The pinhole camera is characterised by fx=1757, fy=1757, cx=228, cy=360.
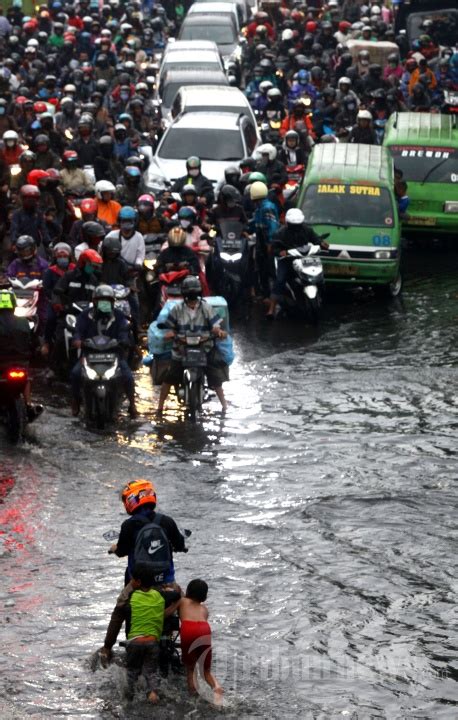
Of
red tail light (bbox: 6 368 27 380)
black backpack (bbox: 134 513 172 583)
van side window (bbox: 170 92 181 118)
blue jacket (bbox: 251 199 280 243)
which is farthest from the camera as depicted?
van side window (bbox: 170 92 181 118)

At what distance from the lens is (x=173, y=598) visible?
972cm

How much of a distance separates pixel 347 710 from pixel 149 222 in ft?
36.0

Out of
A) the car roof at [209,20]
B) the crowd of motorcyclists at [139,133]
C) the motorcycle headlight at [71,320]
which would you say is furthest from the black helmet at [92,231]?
the car roof at [209,20]

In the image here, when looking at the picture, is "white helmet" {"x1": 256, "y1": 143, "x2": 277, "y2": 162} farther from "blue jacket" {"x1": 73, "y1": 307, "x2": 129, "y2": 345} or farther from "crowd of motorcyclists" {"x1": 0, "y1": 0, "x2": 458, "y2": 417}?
"blue jacket" {"x1": 73, "y1": 307, "x2": 129, "y2": 345}

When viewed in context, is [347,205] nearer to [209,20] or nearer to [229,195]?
[229,195]

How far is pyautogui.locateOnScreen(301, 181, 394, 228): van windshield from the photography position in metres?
20.8

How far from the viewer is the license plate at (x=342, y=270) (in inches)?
800

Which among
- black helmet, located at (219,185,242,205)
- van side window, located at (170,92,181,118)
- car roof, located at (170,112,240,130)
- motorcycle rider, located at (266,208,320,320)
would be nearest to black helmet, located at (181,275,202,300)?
motorcycle rider, located at (266,208,320,320)

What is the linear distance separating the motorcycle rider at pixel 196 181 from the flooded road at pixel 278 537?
358 centimetres

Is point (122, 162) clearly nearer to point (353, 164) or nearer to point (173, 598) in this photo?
point (353, 164)

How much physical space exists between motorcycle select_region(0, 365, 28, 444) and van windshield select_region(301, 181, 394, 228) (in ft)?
23.3

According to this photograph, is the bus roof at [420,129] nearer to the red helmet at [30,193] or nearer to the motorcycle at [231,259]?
the motorcycle at [231,259]

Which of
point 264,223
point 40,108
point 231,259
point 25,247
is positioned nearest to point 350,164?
point 264,223

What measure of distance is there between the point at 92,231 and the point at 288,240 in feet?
10.6
